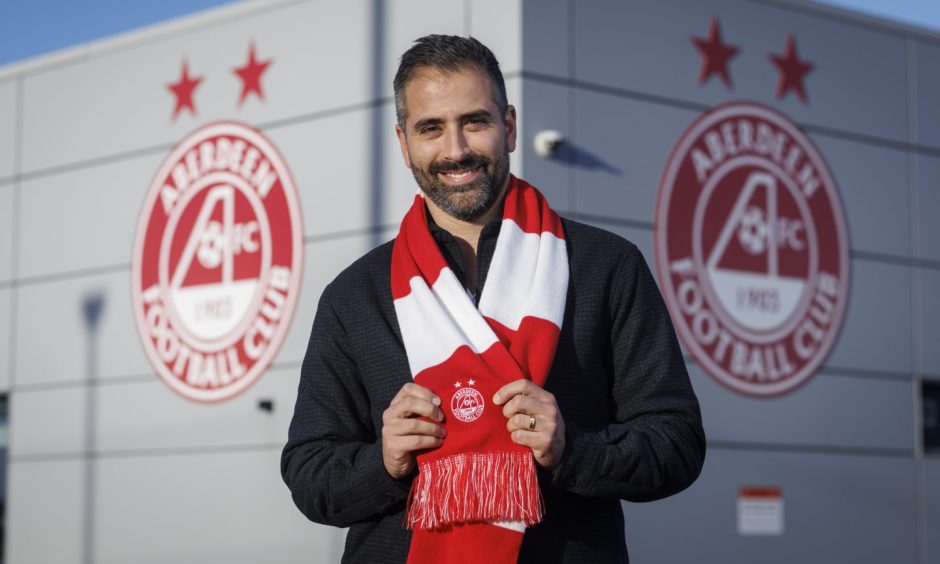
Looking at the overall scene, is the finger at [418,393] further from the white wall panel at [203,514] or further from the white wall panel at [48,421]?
the white wall panel at [48,421]

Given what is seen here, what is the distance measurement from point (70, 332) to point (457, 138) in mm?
8649

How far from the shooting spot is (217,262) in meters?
9.88

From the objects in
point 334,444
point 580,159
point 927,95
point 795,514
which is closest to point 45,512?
point 580,159

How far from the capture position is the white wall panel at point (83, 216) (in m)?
10.5

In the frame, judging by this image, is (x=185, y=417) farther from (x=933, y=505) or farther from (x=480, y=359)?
(x=480, y=359)

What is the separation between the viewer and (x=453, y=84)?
9.05ft

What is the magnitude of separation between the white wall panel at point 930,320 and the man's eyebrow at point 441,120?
A: 330 inches

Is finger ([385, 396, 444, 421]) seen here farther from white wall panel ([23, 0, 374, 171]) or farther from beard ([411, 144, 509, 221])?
white wall panel ([23, 0, 374, 171])

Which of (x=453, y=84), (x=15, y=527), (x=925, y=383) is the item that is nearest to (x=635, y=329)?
(x=453, y=84)

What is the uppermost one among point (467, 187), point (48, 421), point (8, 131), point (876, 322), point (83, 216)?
point (8, 131)

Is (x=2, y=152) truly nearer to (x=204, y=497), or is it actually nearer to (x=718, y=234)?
(x=204, y=497)

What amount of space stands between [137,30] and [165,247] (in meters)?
1.64

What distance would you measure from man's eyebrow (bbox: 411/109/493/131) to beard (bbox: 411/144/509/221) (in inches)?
2.8

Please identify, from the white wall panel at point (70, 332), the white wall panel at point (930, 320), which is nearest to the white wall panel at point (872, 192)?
the white wall panel at point (930, 320)
